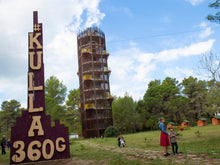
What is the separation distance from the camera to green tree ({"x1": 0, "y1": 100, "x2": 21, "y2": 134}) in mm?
48428

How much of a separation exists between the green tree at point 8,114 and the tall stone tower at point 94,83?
22.4 m

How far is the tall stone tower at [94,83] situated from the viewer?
120 feet

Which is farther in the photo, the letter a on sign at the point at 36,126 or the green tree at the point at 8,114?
the green tree at the point at 8,114

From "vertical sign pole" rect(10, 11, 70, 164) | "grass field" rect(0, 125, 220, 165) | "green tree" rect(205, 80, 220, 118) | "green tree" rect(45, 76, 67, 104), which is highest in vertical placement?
"green tree" rect(45, 76, 67, 104)

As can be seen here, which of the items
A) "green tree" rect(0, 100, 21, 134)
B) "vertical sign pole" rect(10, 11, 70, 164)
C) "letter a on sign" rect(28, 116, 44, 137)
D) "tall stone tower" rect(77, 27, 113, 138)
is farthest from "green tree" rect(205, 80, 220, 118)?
"green tree" rect(0, 100, 21, 134)

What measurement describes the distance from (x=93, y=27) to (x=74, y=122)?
85.6 feet

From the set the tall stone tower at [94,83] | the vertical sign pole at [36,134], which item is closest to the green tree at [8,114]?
the tall stone tower at [94,83]

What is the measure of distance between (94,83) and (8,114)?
26976 mm

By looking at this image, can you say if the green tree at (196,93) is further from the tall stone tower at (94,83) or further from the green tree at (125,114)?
the tall stone tower at (94,83)

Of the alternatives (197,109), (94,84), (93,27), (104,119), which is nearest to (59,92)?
(94,84)

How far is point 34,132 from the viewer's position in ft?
32.7

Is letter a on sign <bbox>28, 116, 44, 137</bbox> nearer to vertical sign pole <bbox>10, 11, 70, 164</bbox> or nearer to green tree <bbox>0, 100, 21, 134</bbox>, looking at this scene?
vertical sign pole <bbox>10, 11, 70, 164</bbox>

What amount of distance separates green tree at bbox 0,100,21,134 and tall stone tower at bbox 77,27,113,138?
22378mm

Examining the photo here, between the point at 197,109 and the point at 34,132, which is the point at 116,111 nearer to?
the point at 197,109
